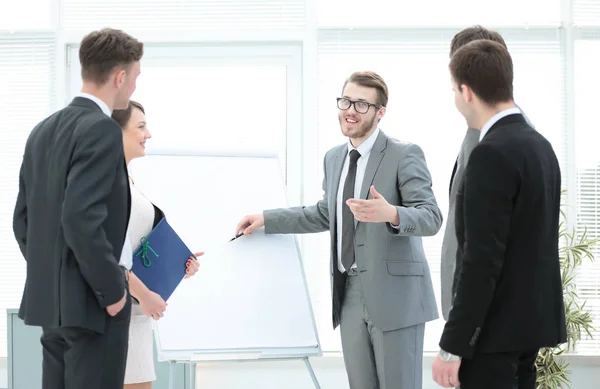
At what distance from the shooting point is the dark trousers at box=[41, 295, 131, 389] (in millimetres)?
1887

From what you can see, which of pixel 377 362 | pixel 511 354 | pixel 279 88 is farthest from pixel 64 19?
pixel 511 354

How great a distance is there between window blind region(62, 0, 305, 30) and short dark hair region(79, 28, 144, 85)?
2.61 meters

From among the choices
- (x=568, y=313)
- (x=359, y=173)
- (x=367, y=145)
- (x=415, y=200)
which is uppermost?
(x=367, y=145)

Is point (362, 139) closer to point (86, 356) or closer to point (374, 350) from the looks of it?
point (374, 350)

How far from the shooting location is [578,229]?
445cm

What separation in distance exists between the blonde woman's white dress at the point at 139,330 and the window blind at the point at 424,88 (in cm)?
198

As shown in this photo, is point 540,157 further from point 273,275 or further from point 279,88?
point 279,88

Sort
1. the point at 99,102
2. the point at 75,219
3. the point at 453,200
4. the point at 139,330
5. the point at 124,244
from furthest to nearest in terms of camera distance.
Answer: the point at 139,330, the point at 453,200, the point at 124,244, the point at 99,102, the point at 75,219

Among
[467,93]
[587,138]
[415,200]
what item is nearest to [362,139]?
[415,200]

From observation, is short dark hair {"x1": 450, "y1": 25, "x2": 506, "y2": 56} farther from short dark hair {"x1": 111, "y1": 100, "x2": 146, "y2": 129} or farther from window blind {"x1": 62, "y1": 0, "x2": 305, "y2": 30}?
window blind {"x1": 62, "y1": 0, "x2": 305, "y2": 30}

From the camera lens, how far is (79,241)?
1.82 meters

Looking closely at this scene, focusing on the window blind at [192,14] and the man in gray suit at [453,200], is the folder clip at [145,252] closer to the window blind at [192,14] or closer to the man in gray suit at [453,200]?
the man in gray suit at [453,200]

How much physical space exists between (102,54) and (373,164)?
3.99 ft

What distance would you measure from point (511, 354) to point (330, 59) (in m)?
3.04
